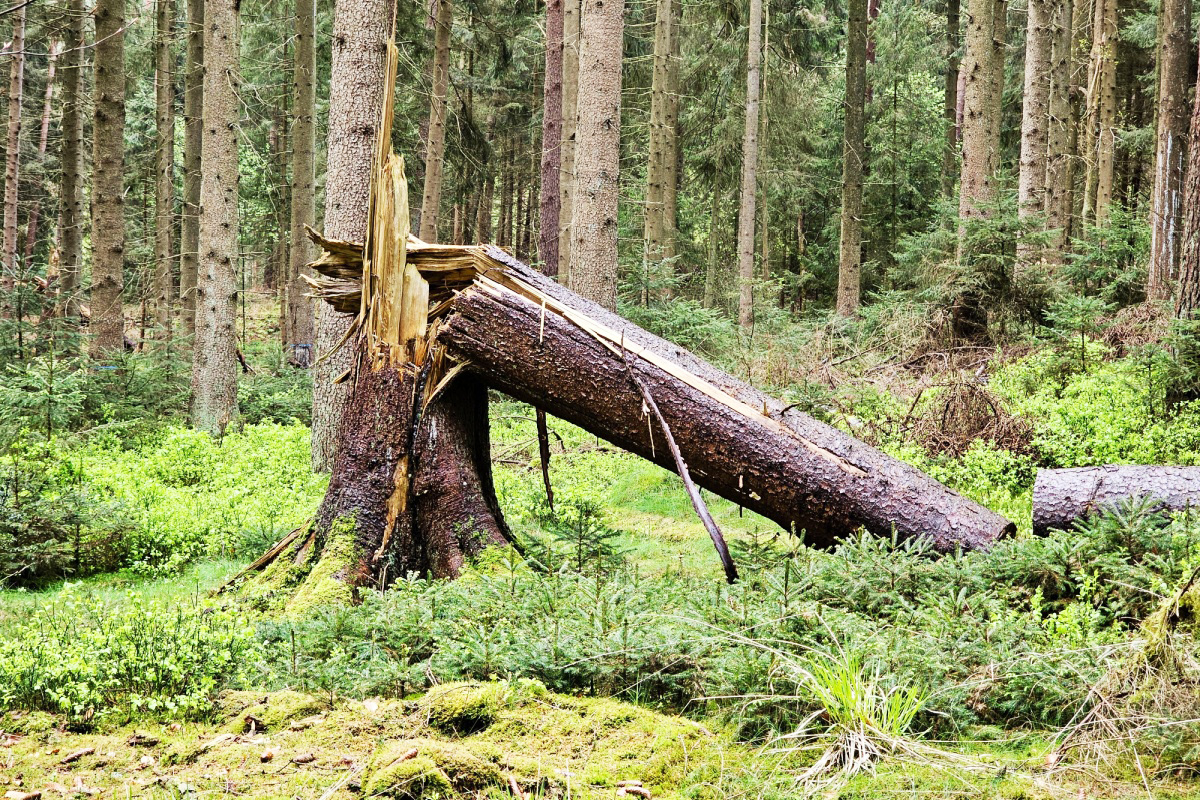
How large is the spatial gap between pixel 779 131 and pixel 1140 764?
25735 millimetres

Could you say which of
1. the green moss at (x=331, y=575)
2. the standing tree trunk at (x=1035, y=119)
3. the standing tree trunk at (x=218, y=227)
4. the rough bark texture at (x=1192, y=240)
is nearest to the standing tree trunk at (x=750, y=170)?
the standing tree trunk at (x=1035, y=119)

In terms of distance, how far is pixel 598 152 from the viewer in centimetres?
1151

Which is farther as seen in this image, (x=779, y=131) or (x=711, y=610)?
(x=779, y=131)

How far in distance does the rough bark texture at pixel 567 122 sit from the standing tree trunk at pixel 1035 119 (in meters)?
8.42

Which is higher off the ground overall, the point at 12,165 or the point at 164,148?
the point at 164,148

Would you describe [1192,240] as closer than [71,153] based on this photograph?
Yes

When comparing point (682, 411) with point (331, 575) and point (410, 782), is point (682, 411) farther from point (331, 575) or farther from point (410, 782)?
point (410, 782)

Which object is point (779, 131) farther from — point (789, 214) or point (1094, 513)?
point (1094, 513)

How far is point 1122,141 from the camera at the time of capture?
21266 mm

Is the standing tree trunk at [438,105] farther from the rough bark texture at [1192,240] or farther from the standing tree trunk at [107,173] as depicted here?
the rough bark texture at [1192,240]

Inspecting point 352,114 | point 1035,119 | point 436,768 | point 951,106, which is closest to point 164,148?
point 352,114

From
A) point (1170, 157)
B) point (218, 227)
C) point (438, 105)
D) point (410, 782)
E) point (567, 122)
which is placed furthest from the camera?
point (438, 105)

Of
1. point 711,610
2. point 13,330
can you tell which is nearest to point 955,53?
point 13,330

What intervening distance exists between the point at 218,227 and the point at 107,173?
3.13m
